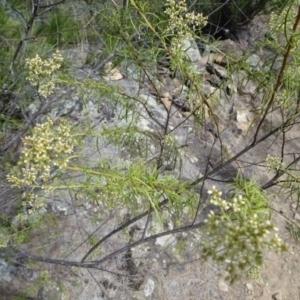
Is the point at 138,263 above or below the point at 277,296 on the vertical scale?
below

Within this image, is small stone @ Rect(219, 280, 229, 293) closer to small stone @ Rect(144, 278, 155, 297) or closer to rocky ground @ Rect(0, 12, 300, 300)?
rocky ground @ Rect(0, 12, 300, 300)

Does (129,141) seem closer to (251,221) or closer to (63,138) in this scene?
(63,138)

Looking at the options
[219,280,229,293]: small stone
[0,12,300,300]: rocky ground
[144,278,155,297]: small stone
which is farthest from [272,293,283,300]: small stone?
[144,278,155,297]: small stone

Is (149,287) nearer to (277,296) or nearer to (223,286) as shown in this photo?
(223,286)

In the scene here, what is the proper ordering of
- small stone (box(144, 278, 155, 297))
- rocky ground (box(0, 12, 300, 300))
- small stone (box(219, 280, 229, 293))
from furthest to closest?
small stone (box(219, 280, 229, 293)) → small stone (box(144, 278, 155, 297)) → rocky ground (box(0, 12, 300, 300))

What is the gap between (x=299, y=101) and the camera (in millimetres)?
1430

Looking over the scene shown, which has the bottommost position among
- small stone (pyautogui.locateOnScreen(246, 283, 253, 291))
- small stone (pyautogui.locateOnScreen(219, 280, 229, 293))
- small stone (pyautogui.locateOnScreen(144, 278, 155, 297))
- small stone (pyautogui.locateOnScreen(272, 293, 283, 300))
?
small stone (pyautogui.locateOnScreen(144, 278, 155, 297))

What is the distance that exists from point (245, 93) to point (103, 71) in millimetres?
1672

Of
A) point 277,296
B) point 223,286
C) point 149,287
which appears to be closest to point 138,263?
point 149,287

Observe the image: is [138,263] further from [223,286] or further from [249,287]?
[249,287]

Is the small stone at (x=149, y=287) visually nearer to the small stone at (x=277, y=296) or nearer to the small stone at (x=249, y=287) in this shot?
the small stone at (x=249, y=287)

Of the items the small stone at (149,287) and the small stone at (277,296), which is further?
the small stone at (277,296)

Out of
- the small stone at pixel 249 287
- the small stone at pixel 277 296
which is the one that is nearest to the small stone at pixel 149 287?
the small stone at pixel 249 287

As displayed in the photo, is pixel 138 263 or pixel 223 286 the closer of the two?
pixel 138 263
